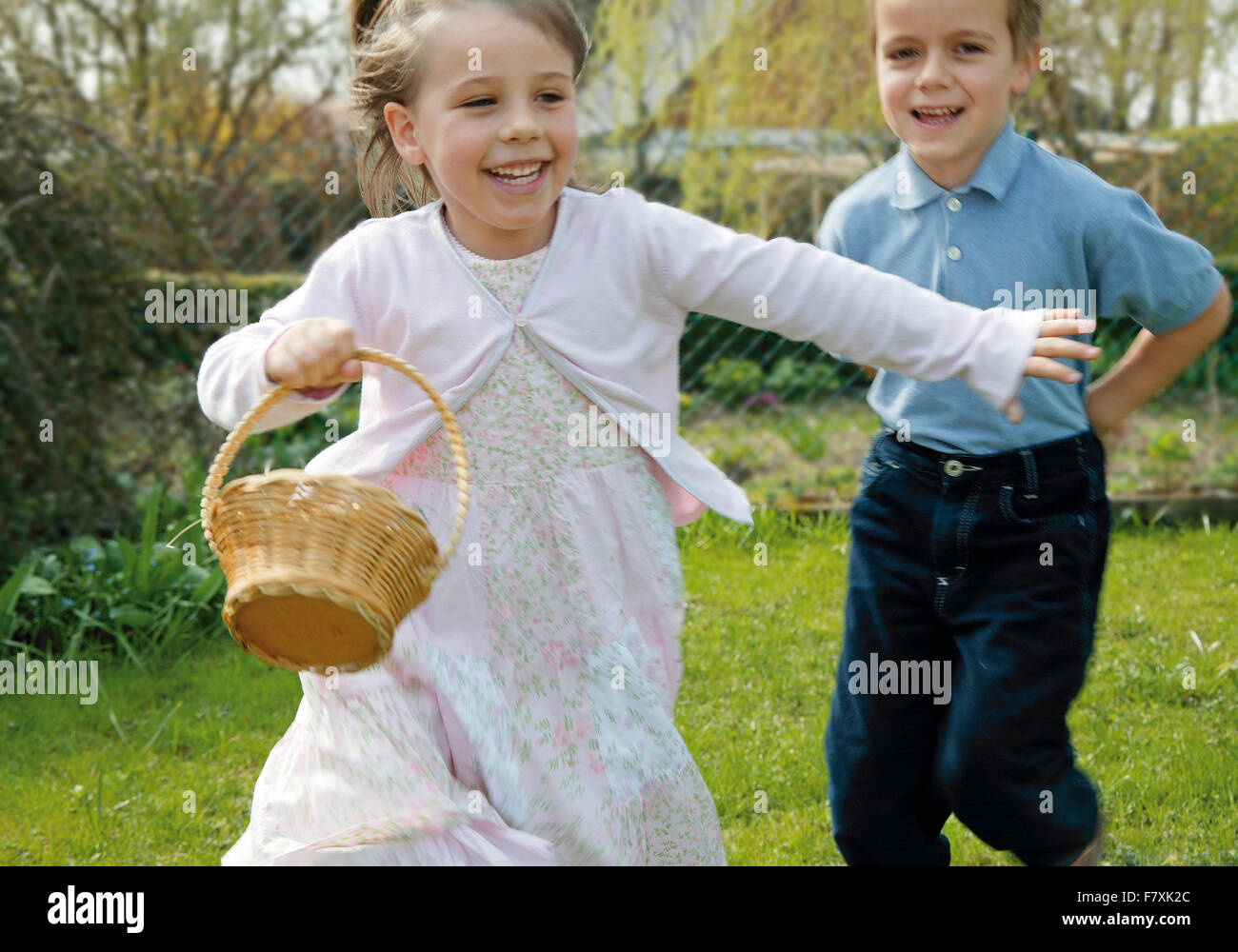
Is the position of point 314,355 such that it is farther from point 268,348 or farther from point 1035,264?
point 1035,264

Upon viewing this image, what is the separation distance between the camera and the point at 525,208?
231cm

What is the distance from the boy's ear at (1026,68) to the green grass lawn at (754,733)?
1.66 meters

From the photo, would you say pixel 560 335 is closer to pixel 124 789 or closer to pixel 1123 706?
pixel 124 789

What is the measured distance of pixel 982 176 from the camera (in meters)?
2.57

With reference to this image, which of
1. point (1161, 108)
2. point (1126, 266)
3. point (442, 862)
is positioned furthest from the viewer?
point (1161, 108)

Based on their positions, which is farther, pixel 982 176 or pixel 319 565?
pixel 982 176

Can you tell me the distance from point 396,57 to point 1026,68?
1181mm

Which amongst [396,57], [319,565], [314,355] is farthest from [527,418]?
[396,57]

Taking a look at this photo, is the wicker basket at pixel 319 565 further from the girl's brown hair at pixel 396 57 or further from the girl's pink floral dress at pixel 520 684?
the girl's brown hair at pixel 396 57

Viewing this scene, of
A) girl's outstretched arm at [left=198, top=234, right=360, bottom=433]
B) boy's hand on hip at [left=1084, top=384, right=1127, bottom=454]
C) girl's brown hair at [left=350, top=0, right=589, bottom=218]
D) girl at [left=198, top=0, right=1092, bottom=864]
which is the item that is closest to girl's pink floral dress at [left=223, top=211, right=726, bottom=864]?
girl at [left=198, top=0, right=1092, bottom=864]

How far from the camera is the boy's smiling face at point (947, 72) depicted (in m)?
2.49
